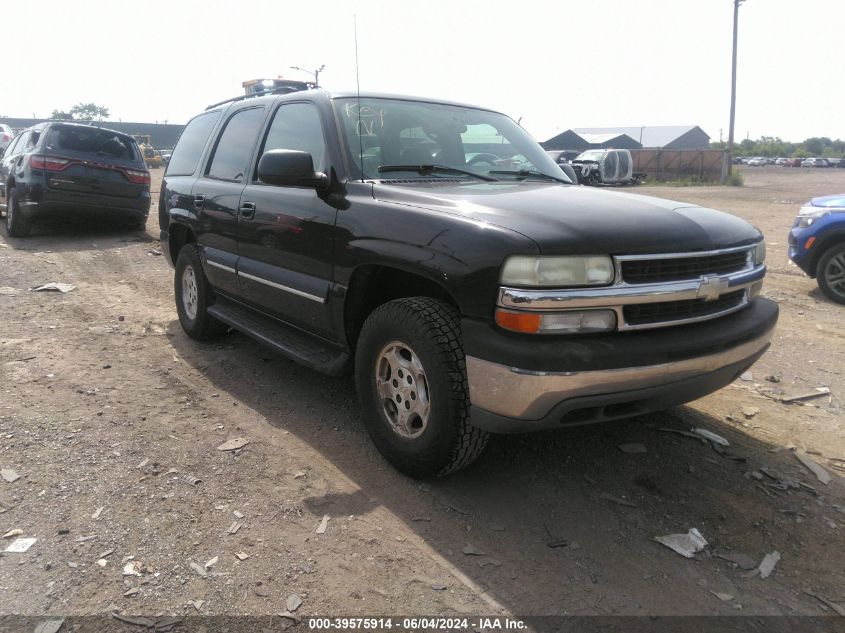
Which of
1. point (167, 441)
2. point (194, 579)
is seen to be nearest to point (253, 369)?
point (167, 441)

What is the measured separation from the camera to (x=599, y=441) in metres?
3.56

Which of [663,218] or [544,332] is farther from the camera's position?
[663,218]

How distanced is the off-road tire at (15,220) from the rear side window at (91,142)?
1.06m

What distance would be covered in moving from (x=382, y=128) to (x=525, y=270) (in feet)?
5.41

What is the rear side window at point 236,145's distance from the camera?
14.6ft

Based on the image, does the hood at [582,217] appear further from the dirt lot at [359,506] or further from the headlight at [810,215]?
the headlight at [810,215]

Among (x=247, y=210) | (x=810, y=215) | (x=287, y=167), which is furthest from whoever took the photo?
(x=810, y=215)

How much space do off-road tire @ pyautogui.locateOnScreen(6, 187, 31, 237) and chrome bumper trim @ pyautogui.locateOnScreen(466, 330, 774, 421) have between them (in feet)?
32.3

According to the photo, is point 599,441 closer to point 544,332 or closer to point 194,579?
point 544,332

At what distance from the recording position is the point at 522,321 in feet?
8.23

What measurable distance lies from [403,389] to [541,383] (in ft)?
2.69

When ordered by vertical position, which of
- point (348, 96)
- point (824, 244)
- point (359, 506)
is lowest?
point (359, 506)

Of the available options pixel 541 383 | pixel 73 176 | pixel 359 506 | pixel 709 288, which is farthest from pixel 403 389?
pixel 73 176

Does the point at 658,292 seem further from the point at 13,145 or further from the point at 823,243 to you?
the point at 13,145
